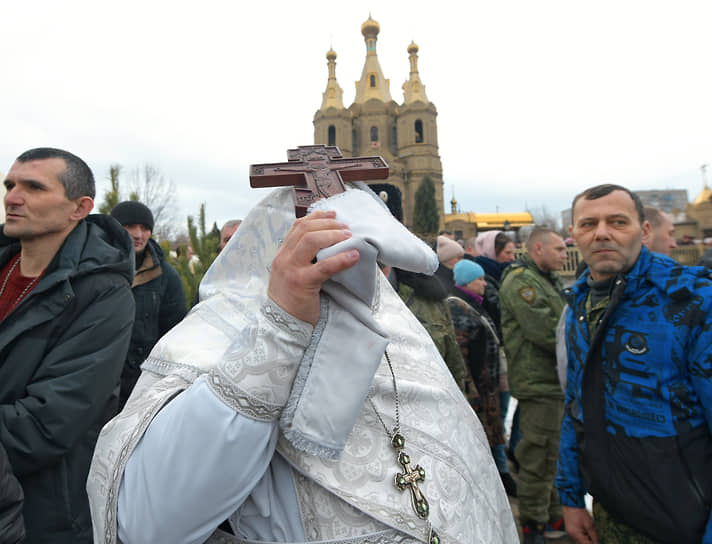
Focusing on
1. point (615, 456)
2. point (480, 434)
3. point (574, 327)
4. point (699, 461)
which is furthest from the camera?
point (574, 327)

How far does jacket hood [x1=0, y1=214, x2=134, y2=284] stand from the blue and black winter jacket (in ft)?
7.60

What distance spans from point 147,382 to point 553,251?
3.46 meters

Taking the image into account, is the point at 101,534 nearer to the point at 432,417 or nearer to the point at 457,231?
the point at 432,417

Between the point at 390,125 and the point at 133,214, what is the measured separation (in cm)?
5147

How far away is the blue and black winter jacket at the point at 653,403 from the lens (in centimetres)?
164

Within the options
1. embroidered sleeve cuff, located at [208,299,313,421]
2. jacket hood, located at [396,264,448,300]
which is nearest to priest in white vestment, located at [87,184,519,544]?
embroidered sleeve cuff, located at [208,299,313,421]

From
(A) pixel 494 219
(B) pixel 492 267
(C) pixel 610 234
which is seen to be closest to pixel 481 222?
(A) pixel 494 219

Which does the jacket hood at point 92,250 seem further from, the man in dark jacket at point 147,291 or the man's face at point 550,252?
the man's face at point 550,252

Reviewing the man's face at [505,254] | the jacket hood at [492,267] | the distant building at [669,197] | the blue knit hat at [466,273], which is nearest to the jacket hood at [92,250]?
the blue knit hat at [466,273]

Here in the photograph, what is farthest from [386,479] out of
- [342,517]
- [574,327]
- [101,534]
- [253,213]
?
[574,327]

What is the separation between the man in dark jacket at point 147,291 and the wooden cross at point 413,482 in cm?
273

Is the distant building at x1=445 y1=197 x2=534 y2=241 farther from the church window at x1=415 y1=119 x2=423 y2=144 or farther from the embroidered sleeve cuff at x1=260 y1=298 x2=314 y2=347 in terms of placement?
the embroidered sleeve cuff at x1=260 y1=298 x2=314 y2=347

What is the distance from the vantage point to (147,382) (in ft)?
3.34

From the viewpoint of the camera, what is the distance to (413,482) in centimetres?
96
